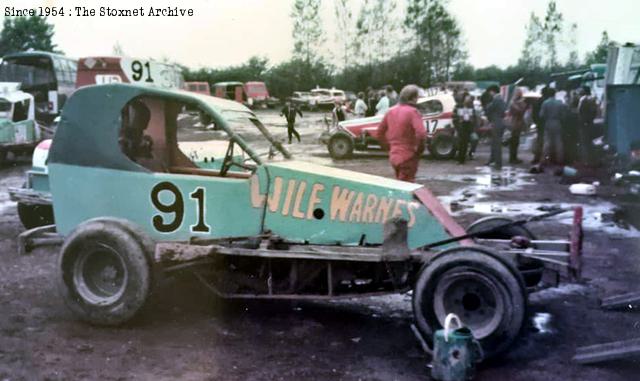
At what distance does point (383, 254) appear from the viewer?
468 centimetres

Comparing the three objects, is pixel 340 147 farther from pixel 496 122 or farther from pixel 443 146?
pixel 496 122

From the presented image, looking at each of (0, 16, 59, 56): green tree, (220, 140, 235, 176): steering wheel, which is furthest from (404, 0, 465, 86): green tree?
(0, 16, 59, 56): green tree

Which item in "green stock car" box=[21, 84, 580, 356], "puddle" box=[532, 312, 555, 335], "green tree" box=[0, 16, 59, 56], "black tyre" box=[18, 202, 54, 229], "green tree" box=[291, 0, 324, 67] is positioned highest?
"green tree" box=[0, 16, 59, 56]

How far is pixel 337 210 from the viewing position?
198 inches

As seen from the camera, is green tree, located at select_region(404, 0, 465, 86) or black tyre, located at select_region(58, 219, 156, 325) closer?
black tyre, located at select_region(58, 219, 156, 325)

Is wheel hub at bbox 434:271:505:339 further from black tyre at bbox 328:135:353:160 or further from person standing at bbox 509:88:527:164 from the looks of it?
black tyre at bbox 328:135:353:160

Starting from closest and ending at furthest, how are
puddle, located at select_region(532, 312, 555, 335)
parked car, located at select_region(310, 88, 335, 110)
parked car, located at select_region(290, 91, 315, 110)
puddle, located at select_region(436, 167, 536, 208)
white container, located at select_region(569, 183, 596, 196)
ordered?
puddle, located at select_region(532, 312, 555, 335), puddle, located at select_region(436, 167, 536, 208), white container, located at select_region(569, 183, 596, 196), parked car, located at select_region(290, 91, 315, 110), parked car, located at select_region(310, 88, 335, 110)

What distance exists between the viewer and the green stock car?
4.95 metres

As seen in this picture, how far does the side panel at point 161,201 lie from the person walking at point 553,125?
10.8m

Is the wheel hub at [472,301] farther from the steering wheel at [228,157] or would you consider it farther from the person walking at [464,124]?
the person walking at [464,124]

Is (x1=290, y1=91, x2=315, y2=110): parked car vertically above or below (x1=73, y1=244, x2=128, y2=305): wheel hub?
above

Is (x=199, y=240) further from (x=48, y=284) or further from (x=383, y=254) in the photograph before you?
(x=48, y=284)

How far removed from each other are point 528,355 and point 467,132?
12.9m

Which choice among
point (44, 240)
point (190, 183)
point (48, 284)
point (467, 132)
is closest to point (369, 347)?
point (190, 183)
